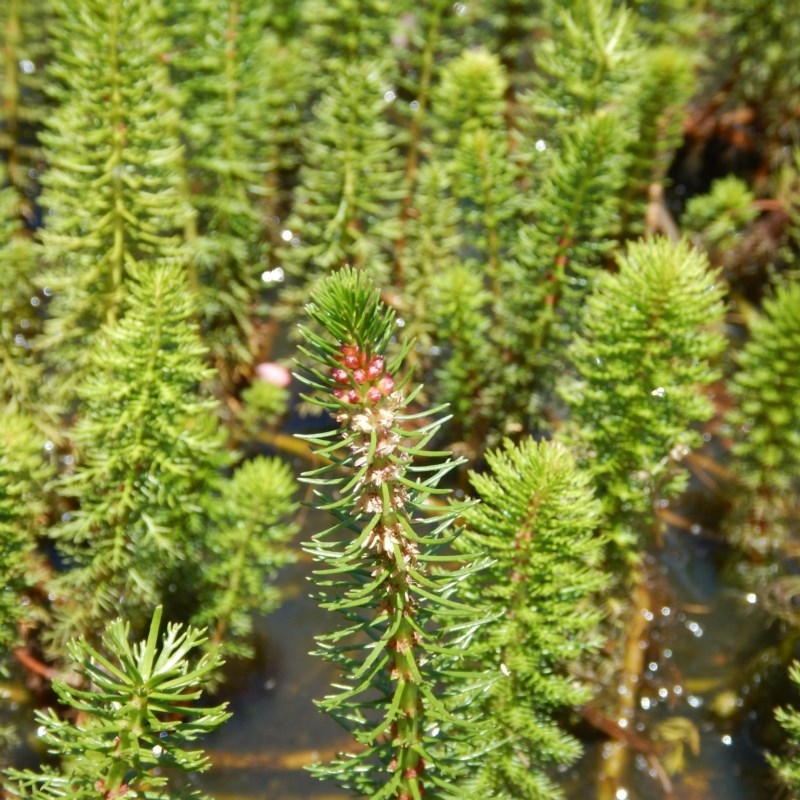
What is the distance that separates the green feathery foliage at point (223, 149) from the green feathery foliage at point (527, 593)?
1.44 m

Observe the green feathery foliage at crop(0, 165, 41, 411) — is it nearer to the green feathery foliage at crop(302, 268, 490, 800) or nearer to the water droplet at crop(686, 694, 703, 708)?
the green feathery foliage at crop(302, 268, 490, 800)

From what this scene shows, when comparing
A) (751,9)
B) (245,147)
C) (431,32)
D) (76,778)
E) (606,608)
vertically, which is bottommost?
(76,778)

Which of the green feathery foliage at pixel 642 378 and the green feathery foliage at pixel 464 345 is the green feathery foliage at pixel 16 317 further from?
the green feathery foliage at pixel 642 378

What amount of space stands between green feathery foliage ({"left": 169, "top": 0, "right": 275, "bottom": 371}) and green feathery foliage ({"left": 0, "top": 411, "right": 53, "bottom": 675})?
830mm

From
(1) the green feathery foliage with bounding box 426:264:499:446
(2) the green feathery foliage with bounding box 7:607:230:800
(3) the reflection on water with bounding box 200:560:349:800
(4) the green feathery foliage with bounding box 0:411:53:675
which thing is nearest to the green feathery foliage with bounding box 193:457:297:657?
(3) the reflection on water with bounding box 200:560:349:800

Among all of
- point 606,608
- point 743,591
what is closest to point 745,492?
point 743,591

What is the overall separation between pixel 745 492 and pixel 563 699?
3.92 ft

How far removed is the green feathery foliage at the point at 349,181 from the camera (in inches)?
114

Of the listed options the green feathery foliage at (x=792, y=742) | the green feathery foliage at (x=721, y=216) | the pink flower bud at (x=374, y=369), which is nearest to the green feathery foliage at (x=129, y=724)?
the pink flower bud at (x=374, y=369)

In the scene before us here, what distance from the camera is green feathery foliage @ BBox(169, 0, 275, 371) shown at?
2.91 meters

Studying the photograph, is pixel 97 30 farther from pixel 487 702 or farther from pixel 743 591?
pixel 743 591

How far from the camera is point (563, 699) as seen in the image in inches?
75.9

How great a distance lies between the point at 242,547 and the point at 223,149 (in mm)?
1324

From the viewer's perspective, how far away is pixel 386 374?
1.34 metres
